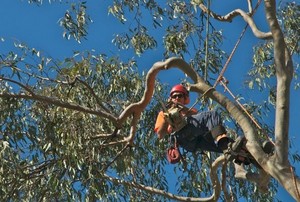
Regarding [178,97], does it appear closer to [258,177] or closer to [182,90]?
[182,90]

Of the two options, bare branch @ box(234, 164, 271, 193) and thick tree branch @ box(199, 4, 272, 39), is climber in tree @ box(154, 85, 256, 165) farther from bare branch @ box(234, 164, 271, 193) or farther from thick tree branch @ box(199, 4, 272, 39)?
thick tree branch @ box(199, 4, 272, 39)

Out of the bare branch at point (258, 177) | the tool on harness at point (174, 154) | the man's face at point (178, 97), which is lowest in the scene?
the bare branch at point (258, 177)

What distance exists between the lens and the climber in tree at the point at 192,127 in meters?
5.55

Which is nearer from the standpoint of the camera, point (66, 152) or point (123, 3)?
point (66, 152)

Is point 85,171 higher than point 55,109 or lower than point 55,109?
lower

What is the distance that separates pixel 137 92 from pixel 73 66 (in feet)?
1.97

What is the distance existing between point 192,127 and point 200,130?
0.18 ft

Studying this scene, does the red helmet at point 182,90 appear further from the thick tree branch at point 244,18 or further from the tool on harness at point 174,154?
the thick tree branch at point 244,18

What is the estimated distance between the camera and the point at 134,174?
7.18m

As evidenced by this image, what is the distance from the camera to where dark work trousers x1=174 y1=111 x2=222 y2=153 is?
Answer: 226 inches

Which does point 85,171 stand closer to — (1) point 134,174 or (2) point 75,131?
(2) point 75,131

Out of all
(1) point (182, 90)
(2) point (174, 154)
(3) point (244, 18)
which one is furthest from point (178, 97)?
(3) point (244, 18)

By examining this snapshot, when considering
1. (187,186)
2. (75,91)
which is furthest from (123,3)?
(187,186)

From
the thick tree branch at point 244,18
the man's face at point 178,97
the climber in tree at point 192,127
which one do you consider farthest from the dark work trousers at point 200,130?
the thick tree branch at point 244,18
